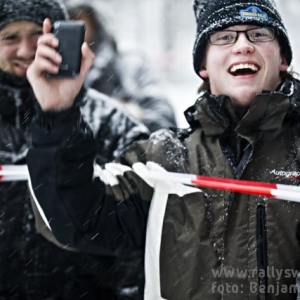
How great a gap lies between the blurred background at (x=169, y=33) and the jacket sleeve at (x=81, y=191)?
123 cm

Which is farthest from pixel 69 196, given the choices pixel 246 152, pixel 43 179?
pixel 246 152

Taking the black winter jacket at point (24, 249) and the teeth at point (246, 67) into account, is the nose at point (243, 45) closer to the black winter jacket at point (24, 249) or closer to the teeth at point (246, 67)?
the teeth at point (246, 67)

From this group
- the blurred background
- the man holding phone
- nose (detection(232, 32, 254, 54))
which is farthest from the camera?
the blurred background

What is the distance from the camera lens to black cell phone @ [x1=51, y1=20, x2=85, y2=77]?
154 cm

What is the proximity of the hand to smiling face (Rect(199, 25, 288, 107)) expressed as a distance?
0.45m

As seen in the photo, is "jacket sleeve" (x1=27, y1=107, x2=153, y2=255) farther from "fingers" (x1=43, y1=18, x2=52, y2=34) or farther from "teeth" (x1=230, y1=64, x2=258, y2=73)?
"teeth" (x1=230, y1=64, x2=258, y2=73)

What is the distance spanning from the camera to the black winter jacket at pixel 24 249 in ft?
7.22

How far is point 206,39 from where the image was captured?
1901 millimetres

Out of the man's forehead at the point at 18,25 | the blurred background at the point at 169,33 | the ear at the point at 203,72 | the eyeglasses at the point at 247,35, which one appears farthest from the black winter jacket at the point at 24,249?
the blurred background at the point at 169,33

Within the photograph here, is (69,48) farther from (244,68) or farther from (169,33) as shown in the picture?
(169,33)

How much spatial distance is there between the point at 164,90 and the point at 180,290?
1.46 meters

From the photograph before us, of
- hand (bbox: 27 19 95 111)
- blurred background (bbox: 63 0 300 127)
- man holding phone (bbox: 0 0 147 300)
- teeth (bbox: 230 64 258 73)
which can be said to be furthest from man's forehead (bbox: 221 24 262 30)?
blurred background (bbox: 63 0 300 127)

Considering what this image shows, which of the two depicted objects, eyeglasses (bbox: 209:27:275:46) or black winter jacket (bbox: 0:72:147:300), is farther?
black winter jacket (bbox: 0:72:147:300)

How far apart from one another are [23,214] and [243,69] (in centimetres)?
97
